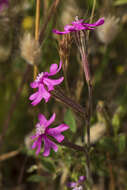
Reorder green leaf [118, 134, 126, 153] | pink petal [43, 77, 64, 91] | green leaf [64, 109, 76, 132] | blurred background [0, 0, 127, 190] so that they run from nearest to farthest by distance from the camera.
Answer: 1. pink petal [43, 77, 64, 91]
2. green leaf [64, 109, 76, 132]
3. green leaf [118, 134, 126, 153]
4. blurred background [0, 0, 127, 190]

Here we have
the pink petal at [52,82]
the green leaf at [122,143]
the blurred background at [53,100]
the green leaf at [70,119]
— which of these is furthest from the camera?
the blurred background at [53,100]

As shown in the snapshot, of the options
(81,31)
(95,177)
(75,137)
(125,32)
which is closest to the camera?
(81,31)

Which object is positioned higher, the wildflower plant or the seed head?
the seed head

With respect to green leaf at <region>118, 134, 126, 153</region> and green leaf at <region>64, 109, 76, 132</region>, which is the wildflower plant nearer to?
green leaf at <region>64, 109, 76, 132</region>

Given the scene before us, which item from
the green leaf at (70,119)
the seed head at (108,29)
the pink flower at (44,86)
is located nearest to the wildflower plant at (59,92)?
the pink flower at (44,86)

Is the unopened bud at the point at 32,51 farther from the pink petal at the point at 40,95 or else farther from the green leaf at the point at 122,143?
the green leaf at the point at 122,143

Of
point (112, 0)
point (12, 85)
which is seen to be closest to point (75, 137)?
point (12, 85)

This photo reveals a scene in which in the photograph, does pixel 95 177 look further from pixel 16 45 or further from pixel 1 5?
pixel 1 5

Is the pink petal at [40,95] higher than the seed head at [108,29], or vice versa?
the seed head at [108,29]

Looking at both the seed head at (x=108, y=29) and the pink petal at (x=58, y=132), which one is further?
the seed head at (x=108, y=29)

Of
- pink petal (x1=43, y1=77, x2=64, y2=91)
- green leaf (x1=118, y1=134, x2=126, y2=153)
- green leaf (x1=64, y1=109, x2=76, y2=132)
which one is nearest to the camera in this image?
pink petal (x1=43, y1=77, x2=64, y2=91)

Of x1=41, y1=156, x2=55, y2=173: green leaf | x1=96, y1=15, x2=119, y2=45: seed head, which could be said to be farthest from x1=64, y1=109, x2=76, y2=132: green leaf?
x1=96, y1=15, x2=119, y2=45: seed head
